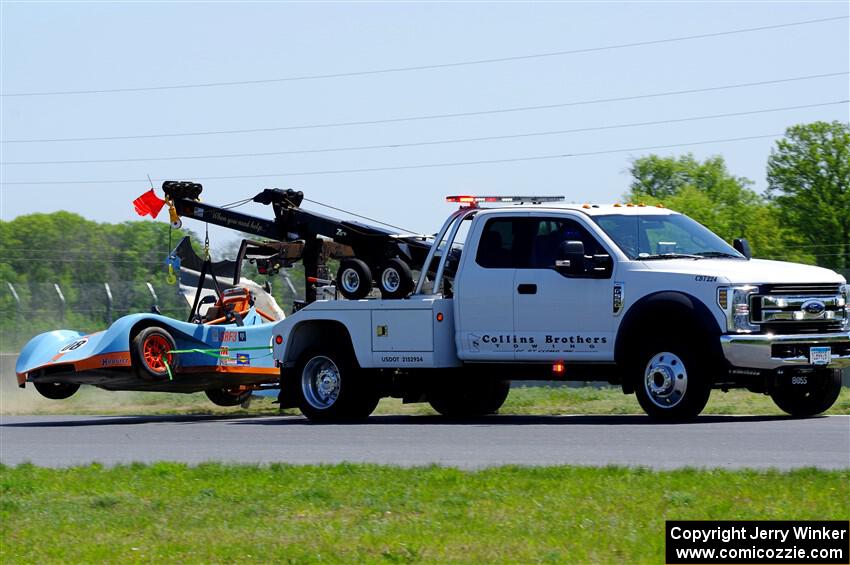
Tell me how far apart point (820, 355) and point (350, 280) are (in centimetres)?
505

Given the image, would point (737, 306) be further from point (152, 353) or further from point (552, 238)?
point (152, 353)

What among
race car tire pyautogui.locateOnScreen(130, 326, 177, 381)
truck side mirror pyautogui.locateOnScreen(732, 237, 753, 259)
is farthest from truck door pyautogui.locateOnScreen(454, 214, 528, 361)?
race car tire pyautogui.locateOnScreen(130, 326, 177, 381)

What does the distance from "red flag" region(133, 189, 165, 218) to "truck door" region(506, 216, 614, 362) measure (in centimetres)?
597

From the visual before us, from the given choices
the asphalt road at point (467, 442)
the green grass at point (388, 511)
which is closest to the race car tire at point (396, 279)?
the asphalt road at point (467, 442)

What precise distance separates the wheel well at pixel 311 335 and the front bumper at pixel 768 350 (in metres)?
4.55

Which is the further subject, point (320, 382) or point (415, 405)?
point (415, 405)

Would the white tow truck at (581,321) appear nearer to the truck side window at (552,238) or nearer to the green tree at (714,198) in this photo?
the truck side window at (552,238)

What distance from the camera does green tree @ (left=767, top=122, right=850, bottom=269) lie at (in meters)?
56.5

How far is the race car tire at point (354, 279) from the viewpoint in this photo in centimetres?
1612

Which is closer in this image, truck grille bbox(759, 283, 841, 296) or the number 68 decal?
truck grille bbox(759, 283, 841, 296)

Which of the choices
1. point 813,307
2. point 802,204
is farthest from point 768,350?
point 802,204

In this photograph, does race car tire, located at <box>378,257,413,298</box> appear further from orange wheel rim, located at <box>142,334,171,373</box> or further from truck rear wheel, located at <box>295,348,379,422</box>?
orange wheel rim, located at <box>142,334,171,373</box>

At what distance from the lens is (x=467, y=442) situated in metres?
13.2

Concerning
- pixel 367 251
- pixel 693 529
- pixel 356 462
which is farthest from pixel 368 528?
pixel 367 251
